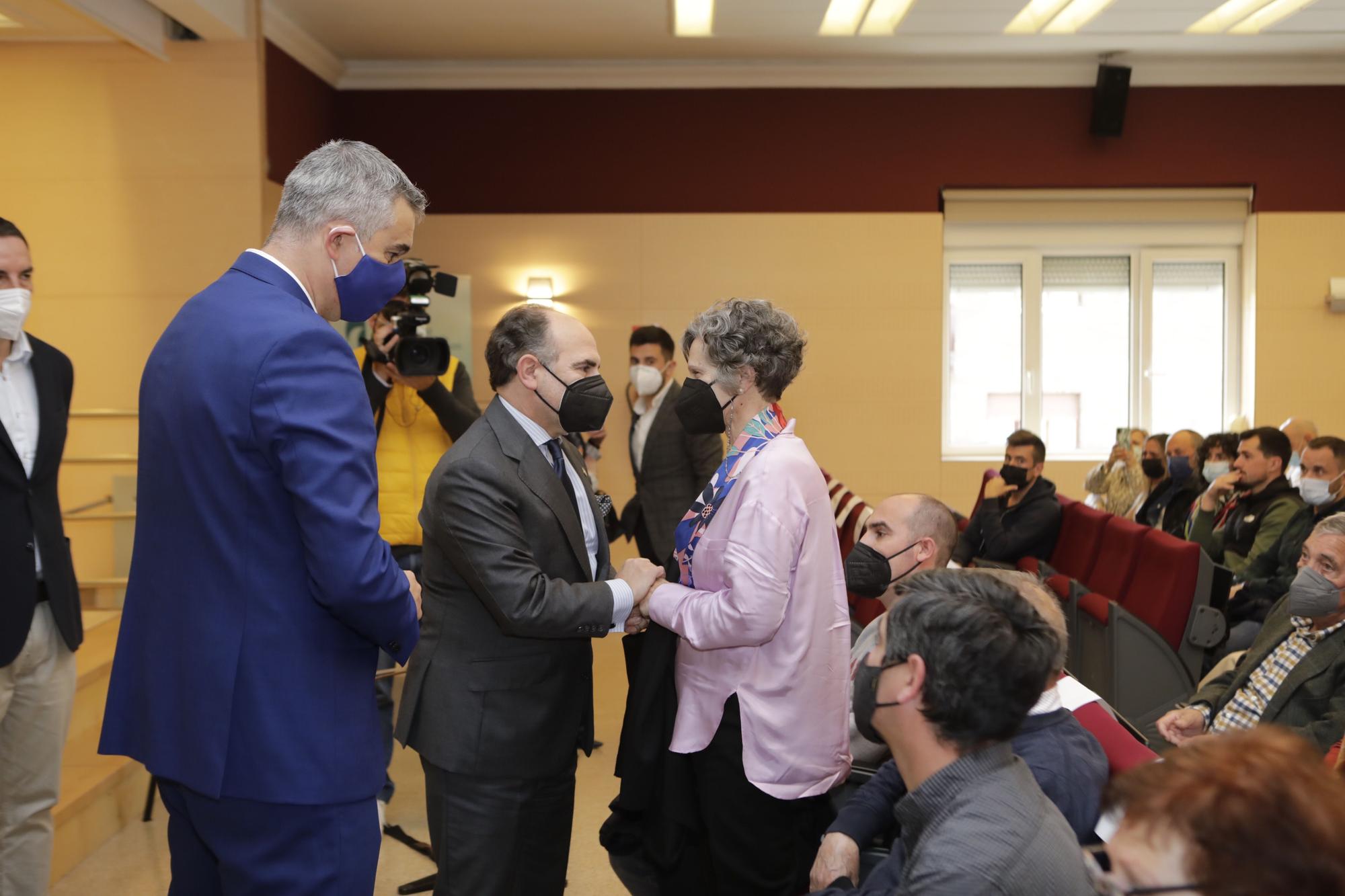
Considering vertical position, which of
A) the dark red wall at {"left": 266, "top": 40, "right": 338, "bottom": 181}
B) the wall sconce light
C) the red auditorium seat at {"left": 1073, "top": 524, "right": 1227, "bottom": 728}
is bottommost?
the red auditorium seat at {"left": 1073, "top": 524, "right": 1227, "bottom": 728}

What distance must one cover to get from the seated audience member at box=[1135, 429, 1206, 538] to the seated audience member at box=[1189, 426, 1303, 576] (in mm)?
618

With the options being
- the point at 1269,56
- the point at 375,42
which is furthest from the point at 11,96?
the point at 1269,56

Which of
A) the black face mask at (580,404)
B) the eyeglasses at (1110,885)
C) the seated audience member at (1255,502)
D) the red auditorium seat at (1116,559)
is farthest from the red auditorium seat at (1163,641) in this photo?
the eyeglasses at (1110,885)

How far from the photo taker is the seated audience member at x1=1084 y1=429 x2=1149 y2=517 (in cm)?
665

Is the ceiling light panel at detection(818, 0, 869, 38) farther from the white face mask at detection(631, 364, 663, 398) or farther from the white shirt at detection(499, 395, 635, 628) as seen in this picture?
the white shirt at detection(499, 395, 635, 628)

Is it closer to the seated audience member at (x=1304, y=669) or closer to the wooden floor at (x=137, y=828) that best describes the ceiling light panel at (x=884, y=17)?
the seated audience member at (x=1304, y=669)

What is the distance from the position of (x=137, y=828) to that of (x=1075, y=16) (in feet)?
22.9

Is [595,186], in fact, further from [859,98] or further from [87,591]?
[87,591]

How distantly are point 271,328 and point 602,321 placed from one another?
23.2 feet

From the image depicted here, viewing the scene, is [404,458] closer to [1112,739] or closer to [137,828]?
[137,828]

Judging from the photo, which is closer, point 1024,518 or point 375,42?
point 1024,518

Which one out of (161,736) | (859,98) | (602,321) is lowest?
(161,736)

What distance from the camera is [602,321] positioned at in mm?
8461

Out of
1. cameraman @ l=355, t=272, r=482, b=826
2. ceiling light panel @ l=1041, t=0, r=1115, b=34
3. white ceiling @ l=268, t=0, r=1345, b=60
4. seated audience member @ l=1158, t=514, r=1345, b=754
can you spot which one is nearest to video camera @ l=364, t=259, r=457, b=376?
cameraman @ l=355, t=272, r=482, b=826
